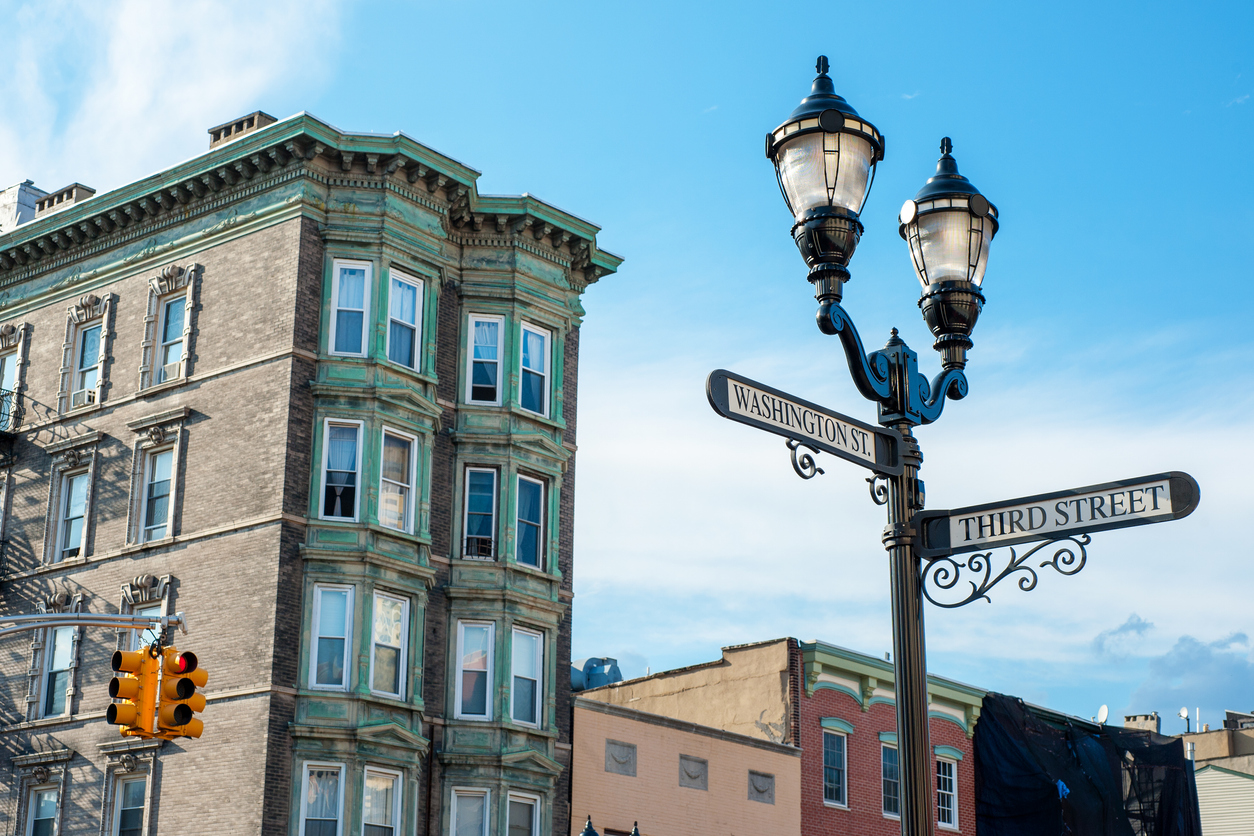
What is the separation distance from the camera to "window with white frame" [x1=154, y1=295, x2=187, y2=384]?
112ft

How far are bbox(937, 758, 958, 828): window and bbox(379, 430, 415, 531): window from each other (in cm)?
1754

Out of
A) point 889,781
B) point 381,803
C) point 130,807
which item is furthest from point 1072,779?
point 130,807

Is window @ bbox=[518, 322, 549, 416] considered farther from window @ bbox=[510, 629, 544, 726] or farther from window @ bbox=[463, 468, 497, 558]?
window @ bbox=[510, 629, 544, 726]

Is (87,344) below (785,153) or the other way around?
the other way around

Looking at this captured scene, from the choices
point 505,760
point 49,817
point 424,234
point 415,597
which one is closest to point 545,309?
point 424,234

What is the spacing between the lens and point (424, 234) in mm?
33750

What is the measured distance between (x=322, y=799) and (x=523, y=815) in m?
4.84

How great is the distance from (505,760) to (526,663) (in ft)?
7.76

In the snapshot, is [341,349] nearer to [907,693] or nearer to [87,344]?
[87,344]

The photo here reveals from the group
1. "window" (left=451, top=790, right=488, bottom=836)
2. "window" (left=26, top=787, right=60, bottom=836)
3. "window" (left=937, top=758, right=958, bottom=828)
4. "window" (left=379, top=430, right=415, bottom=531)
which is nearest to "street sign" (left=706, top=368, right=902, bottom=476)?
"window" (left=379, top=430, right=415, bottom=531)

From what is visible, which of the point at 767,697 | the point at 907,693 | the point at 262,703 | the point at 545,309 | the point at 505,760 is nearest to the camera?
the point at 907,693

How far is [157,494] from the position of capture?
33.3m

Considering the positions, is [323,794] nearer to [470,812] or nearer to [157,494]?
[470,812]

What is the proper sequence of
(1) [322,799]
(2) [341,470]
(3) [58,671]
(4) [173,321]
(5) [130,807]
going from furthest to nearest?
(4) [173,321] → (3) [58,671] → (2) [341,470] → (5) [130,807] → (1) [322,799]
